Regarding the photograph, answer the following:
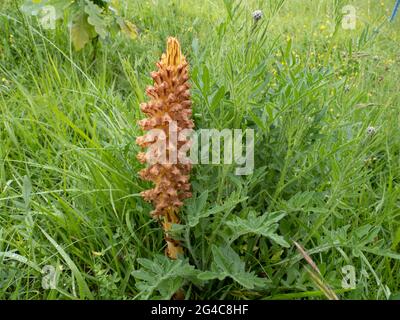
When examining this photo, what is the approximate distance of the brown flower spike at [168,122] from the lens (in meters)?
1.17

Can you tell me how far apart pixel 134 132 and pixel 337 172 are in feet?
2.44

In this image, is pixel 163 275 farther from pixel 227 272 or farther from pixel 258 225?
pixel 258 225

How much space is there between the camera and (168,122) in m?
1.18

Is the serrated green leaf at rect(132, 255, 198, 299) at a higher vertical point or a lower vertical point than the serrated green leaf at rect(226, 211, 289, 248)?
lower

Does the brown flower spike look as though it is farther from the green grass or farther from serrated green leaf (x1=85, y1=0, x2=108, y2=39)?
serrated green leaf (x1=85, y1=0, x2=108, y2=39)

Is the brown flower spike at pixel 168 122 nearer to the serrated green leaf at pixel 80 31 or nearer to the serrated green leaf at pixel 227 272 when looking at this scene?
the serrated green leaf at pixel 227 272

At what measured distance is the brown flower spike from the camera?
1169mm

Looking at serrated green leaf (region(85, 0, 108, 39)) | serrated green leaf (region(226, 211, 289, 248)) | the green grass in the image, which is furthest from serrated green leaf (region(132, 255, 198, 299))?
serrated green leaf (region(85, 0, 108, 39))

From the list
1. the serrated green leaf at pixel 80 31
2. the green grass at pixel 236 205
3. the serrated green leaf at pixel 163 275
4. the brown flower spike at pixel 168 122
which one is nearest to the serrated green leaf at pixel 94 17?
the serrated green leaf at pixel 80 31

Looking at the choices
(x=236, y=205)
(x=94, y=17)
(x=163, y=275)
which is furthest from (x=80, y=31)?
(x=163, y=275)

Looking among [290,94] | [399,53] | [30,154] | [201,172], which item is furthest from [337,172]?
[399,53]

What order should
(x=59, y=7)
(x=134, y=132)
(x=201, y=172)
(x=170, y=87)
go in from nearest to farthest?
(x=170, y=87)
(x=201, y=172)
(x=134, y=132)
(x=59, y=7)

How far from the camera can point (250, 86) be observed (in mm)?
1284
